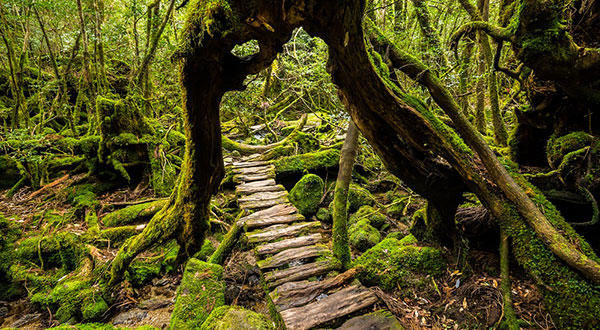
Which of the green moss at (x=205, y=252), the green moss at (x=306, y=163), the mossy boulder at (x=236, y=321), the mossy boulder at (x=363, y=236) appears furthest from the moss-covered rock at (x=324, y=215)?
the mossy boulder at (x=236, y=321)

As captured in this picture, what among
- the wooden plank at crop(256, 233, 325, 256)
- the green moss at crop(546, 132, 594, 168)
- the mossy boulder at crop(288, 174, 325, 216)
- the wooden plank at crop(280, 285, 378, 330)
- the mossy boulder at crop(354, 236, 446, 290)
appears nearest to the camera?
Result: the green moss at crop(546, 132, 594, 168)

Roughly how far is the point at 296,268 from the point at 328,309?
89cm

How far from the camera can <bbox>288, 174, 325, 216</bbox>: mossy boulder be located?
758cm

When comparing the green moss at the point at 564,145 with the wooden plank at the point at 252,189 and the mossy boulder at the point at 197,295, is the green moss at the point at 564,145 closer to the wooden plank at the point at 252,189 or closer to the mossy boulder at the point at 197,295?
the mossy boulder at the point at 197,295

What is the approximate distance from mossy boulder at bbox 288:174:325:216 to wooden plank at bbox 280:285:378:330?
3.94 metres

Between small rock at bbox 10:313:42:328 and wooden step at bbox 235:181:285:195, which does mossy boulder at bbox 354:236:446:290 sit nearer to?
wooden step at bbox 235:181:285:195

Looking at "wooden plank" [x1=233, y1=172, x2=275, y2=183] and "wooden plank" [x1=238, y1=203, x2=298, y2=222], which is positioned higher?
"wooden plank" [x1=233, y1=172, x2=275, y2=183]

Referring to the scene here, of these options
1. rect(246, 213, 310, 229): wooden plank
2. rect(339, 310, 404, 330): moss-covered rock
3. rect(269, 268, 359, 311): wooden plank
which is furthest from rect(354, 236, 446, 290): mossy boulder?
rect(246, 213, 310, 229): wooden plank

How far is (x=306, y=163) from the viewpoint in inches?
353

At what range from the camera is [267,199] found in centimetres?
661

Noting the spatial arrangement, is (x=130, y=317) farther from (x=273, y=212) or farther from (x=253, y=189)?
(x=253, y=189)

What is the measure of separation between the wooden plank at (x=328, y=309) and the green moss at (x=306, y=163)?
5414 mm

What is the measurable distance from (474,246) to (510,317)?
1.79m

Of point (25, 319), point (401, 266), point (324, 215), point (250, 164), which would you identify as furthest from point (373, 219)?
point (25, 319)
